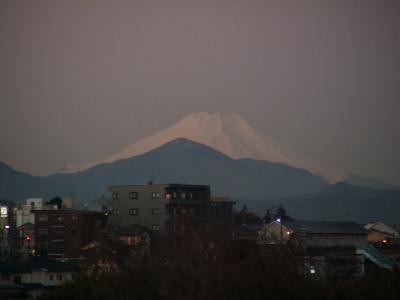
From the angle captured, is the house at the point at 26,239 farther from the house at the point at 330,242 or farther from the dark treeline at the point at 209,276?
the dark treeline at the point at 209,276

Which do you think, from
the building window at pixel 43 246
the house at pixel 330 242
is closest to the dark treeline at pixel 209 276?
the house at pixel 330 242

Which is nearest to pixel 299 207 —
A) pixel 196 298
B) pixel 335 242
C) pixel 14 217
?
pixel 14 217

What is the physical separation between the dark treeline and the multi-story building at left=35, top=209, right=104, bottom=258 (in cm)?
1846

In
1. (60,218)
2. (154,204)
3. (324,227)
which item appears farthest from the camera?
(154,204)

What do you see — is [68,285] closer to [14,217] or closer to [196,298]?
[196,298]

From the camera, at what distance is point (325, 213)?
7175 centimetres

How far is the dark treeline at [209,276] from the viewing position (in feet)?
58.4

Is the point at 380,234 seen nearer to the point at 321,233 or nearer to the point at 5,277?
the point at 321,233

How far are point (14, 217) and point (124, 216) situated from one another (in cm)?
924

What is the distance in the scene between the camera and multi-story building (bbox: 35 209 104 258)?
135 ft

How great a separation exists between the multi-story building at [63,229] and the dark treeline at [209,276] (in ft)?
60.6

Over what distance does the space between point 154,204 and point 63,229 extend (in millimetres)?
4036

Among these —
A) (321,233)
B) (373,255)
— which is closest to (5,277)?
Result: (373,255)

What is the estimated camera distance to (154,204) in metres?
43.4
